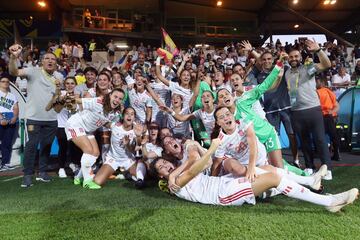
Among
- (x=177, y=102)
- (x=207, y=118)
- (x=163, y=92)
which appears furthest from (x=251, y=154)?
(x=163, y=92)

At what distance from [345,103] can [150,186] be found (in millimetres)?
6182

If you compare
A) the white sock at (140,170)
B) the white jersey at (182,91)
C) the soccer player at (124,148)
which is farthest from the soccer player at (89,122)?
the white jersey at (182,91)

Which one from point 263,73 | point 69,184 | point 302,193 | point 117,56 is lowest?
point 69,184

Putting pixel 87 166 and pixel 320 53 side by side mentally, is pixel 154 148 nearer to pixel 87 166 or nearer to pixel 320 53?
pixel 87 166

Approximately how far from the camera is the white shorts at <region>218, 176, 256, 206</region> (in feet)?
13.2

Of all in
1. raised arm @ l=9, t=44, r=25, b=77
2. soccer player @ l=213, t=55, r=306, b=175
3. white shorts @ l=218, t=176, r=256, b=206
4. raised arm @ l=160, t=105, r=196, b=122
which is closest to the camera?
white shorts @ l=218, t=176, r=256, b=206

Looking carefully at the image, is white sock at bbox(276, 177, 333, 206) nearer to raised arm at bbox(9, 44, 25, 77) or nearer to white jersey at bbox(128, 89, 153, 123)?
white jersey at bbox(128, 89, 153, 123)

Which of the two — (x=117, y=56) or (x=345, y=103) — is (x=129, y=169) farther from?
(x=117, y=56)

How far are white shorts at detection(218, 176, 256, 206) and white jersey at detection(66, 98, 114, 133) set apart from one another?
284cm

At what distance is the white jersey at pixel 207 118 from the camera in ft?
20.1

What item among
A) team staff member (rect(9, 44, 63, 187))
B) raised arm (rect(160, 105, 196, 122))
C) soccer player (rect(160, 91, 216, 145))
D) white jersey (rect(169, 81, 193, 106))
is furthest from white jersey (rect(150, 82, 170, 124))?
team staff member (rect(9, 44, 63, 187))

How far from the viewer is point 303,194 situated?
12.4ft

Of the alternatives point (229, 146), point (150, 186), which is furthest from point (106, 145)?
point (229, 146)

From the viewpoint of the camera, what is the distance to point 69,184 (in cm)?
616
